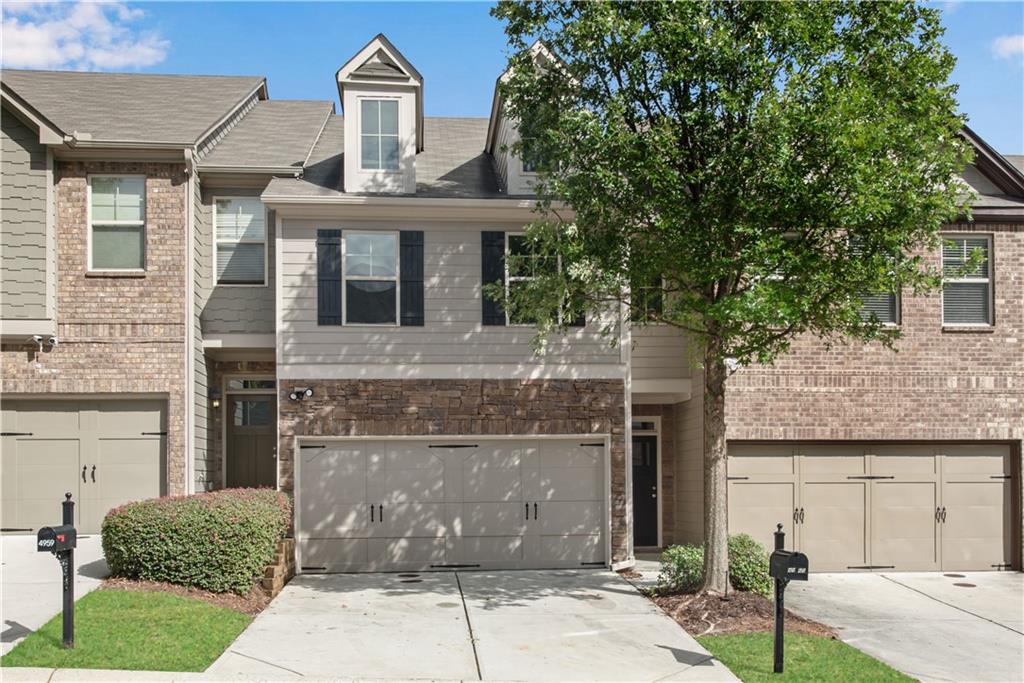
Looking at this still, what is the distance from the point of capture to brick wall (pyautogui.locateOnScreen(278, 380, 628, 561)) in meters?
14.8

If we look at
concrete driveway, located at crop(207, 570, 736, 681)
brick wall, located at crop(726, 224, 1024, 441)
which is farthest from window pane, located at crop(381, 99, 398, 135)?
concrete driveway, located at crop(207, 570, 736, 681)

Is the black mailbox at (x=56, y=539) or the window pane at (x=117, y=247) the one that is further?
the window pane at (x=117, y=247)

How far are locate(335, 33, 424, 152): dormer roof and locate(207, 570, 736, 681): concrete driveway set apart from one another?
755cm

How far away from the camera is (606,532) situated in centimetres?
1524

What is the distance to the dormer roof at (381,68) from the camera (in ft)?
49.9

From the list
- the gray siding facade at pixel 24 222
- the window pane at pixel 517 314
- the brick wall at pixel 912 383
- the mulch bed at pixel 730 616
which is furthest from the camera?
the brick wall at pixel 912 383

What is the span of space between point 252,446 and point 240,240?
3.55 meters

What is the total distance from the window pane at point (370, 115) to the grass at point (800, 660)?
905 centimetres

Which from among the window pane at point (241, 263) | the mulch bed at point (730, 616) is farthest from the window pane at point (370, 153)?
the mulch bed at point (730, 616)

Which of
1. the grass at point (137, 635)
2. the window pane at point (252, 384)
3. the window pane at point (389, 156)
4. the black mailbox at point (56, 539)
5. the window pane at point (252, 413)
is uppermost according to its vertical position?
the window pane at point (389, 156)

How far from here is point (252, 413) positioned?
16.8 meters

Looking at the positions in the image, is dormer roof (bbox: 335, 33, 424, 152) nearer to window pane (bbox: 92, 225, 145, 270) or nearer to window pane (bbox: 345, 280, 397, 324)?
window pane (bbox: 345, 280, 397, 324)

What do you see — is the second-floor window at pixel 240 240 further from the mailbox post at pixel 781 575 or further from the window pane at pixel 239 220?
the mailbox post at pixel 781 575

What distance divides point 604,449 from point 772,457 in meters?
2.73
